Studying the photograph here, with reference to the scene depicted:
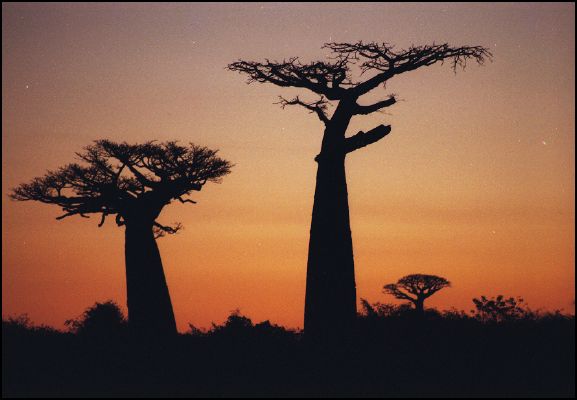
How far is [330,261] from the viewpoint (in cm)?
1686

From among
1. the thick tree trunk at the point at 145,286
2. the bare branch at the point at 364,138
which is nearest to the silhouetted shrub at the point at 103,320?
the thick tree trunk at the point at 145,286

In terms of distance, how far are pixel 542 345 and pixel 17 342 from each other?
11759 mm

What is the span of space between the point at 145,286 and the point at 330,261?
24.4 ft

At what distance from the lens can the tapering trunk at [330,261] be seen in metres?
16.7

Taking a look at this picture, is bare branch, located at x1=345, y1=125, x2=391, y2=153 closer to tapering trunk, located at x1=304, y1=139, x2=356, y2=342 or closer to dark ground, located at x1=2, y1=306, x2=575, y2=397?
tapering trunk, located at x1=304, y1=139, x2=356, y2=342

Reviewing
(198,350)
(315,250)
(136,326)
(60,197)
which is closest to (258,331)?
(198,350)

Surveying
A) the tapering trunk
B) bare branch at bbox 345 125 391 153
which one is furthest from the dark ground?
bare branch at bbox 345 125 391 153

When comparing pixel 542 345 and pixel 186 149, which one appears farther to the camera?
pixel 186 149

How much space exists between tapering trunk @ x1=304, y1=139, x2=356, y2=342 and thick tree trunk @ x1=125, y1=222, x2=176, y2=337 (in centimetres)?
666

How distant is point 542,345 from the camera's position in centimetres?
1634

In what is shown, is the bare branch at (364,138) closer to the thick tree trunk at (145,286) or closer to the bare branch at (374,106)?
the bare branch at (374,106)

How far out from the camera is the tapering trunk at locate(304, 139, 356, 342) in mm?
16703

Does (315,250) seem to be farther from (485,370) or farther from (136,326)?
(136,326)

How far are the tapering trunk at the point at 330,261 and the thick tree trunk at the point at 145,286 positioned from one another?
666 centimetres
